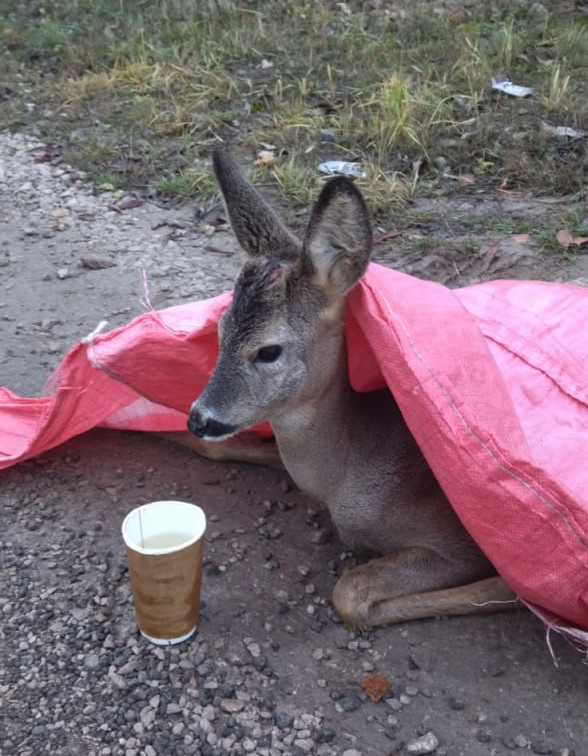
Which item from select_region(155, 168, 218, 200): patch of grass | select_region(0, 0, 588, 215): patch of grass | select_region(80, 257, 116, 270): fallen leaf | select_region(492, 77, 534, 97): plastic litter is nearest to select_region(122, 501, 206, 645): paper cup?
select_region(80, 257, 116, 270): fallen leaf

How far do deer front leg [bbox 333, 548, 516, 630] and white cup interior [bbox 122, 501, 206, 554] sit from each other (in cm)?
51

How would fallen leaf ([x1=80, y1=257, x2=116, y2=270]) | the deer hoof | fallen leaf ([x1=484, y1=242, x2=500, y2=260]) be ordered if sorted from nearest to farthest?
1. the deer hoof
2. fallen leaf ([x1=484, y1=242, x2=500, y2=260])
3. fallen leaf ([x1=80, y1=257, x2=116, y2=270])

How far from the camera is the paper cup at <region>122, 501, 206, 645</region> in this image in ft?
8.13

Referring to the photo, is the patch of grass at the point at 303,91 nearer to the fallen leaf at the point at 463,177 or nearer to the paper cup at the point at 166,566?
the fallen leaf at the point at 463,177

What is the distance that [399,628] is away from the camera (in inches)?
111

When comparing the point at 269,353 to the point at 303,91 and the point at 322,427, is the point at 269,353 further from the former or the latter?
the point at 303,91

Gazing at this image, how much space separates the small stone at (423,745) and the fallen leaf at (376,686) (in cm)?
16

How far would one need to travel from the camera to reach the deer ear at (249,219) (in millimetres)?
2785

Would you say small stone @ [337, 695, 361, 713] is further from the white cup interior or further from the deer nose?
the deer nose

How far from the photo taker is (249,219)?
279 centimetres

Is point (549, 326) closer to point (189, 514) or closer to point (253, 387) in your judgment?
point (253, 387)

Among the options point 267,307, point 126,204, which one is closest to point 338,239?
point 267,307

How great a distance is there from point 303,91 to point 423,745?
4.98m

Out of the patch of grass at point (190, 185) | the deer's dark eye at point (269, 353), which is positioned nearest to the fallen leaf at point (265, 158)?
the patch of grass at point (190, 185)
